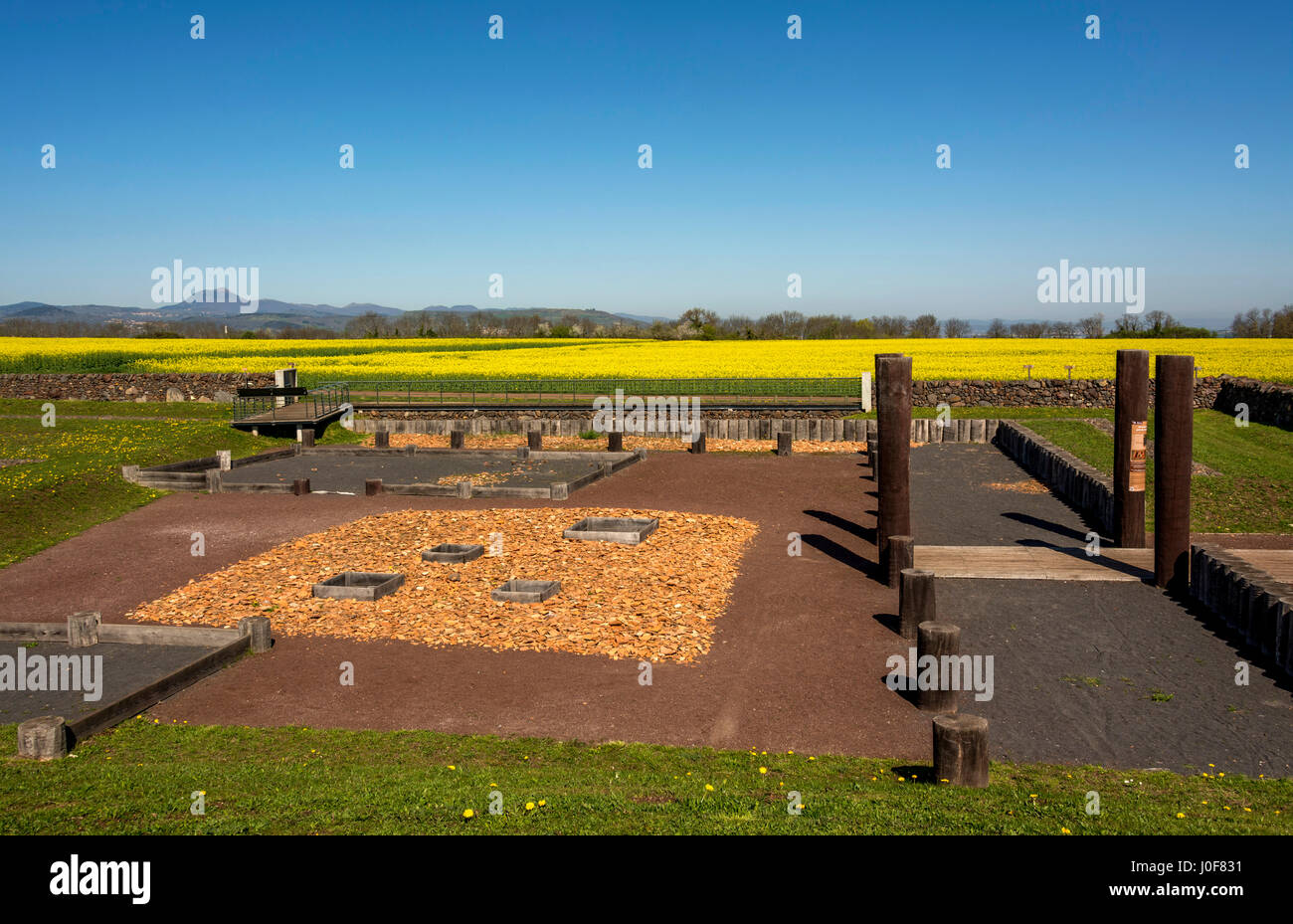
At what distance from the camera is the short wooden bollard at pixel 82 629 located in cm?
1178

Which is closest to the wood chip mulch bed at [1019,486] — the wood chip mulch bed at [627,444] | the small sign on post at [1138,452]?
the small sign on post at [1138,452]

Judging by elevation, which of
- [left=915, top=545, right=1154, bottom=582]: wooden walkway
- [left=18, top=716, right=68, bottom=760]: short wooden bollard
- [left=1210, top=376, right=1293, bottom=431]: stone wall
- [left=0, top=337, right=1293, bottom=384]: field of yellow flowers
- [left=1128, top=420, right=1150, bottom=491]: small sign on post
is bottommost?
[left=18, top=716, right=68, bottom=760]: short wooden bollard

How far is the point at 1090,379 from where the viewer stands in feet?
129

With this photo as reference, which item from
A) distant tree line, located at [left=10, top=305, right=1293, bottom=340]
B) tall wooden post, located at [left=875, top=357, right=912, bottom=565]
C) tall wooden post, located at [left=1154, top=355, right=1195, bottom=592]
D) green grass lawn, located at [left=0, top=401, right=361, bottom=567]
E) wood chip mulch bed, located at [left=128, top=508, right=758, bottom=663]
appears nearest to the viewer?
wood chip mulch bed, located at [left=128, top=508, right=758, bottom=663]

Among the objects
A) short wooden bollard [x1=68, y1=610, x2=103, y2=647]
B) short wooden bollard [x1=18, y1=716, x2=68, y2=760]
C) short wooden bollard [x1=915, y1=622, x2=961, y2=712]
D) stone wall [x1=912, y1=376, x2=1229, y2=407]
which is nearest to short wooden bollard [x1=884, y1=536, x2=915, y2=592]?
short wooden bollard [x1=915, y1=622, x2=961, y2=712]

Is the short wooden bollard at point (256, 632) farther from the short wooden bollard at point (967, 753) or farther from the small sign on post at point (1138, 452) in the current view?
the small sign on post at point (1138, 452)

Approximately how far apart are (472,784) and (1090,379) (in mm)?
38358

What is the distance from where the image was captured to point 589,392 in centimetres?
4662

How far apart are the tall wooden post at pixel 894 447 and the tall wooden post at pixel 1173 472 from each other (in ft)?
11.8

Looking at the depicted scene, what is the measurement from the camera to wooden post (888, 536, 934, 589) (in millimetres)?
14172

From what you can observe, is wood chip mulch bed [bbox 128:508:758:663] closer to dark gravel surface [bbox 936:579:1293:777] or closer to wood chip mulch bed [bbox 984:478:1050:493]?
dark gravel surface [bbox 936:579:1293:777]

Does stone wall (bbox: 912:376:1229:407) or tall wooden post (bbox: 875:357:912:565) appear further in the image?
stone wall (bbox: 912:376:1229:407)

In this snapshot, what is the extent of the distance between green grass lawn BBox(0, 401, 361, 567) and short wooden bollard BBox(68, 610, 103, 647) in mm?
6549
